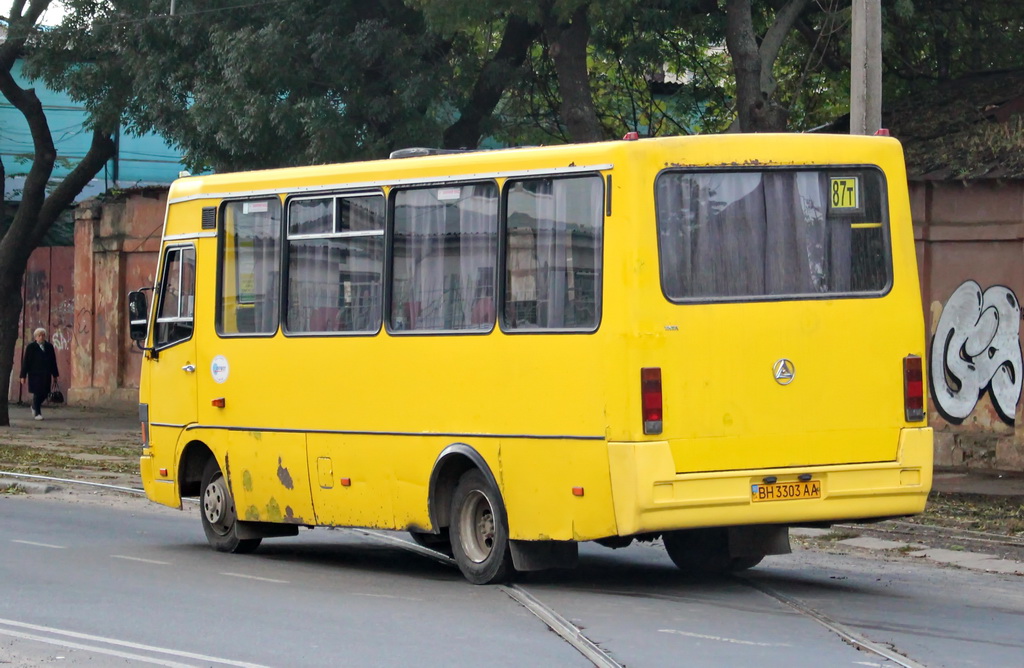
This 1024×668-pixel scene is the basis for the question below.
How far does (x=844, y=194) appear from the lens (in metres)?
9.83

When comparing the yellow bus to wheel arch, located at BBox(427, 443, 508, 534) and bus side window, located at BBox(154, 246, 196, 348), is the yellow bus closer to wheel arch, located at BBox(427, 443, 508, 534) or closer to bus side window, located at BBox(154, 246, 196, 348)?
wheel arch, located at BBox(427, 443, 508, 534)

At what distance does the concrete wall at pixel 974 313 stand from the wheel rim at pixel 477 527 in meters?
9.89

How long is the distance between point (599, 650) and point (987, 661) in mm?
1823

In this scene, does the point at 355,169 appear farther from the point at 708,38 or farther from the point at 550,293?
the point at 708,38

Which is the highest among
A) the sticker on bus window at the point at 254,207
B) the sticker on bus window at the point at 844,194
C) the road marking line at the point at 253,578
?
the sticker on bus window at the point at 254,207

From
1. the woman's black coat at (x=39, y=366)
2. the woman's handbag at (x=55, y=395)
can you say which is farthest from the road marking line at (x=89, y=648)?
the woman's handbag at (x=55, y=395)

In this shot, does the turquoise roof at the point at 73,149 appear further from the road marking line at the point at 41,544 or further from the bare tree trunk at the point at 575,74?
the road marking line at the point at 41,544

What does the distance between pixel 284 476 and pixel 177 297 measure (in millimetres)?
2048

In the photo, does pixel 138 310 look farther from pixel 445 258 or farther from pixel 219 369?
pixel 445 258

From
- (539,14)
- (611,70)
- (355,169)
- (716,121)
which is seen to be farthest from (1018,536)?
(716,121)

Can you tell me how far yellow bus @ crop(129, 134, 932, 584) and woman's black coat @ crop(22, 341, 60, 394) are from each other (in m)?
19.0

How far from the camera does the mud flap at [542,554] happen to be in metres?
9.98

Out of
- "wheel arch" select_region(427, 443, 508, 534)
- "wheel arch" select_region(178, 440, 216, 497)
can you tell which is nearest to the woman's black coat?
"wheel arch" select_region(178, 440, 216, 497)

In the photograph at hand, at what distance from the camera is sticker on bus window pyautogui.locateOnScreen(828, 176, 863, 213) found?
9.80 meters
